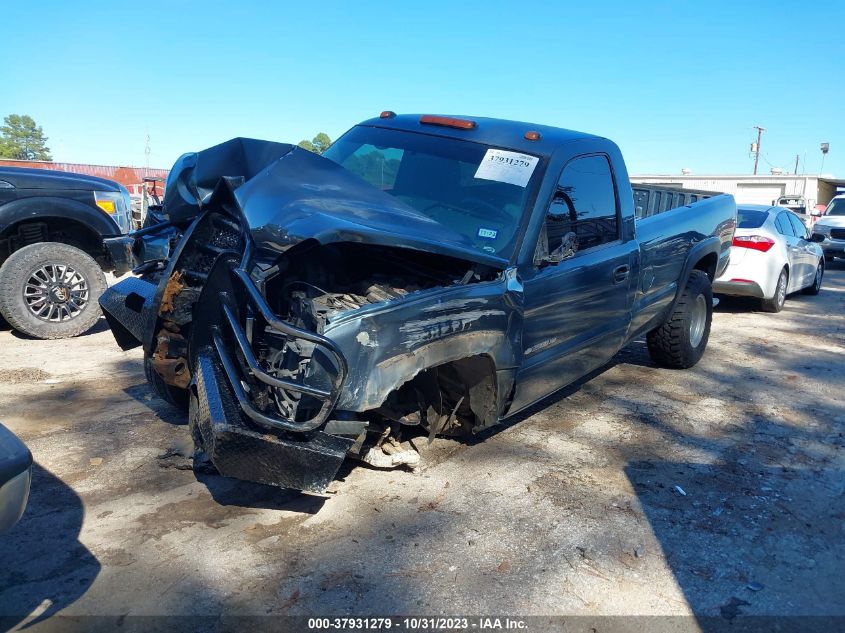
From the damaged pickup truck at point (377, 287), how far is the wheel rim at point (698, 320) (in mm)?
1479

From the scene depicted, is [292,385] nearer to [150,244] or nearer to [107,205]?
[150,244]

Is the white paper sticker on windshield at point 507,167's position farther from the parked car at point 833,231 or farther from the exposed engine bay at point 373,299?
the parked car at point 833,231

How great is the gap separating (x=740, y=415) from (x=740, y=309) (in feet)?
18.4

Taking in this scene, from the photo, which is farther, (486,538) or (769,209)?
(769,209)

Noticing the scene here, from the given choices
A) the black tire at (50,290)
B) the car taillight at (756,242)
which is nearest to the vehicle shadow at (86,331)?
the black tire at (50,290)

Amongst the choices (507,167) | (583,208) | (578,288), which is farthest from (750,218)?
(507,167)

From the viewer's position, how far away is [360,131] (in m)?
4.89

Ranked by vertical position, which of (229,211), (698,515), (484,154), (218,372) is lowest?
(698,515)

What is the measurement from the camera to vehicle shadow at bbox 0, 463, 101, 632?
257cm

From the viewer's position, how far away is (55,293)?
21.8 feet

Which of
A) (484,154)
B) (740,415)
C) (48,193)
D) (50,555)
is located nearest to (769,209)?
(740,415)

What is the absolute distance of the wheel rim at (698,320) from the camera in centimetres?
619

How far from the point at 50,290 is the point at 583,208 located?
516cm

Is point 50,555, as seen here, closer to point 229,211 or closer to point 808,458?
point 229,211
